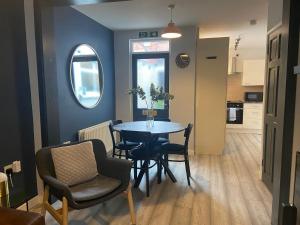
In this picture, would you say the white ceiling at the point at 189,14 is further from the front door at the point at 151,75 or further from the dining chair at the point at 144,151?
the dining chair at the point at 144,151

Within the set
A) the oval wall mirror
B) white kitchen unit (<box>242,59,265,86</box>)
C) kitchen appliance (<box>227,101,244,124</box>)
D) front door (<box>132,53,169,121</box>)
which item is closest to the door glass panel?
front door (<box>132,53,169,121</box>)

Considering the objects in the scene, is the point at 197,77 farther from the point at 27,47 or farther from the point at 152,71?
the point at 27,47

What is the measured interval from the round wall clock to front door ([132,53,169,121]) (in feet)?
1.21

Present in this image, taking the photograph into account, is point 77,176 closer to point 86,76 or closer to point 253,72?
point 86,76

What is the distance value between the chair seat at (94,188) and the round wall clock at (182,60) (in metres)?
3.01

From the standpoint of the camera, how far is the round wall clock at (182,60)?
15.6 ft

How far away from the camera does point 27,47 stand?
2561mm

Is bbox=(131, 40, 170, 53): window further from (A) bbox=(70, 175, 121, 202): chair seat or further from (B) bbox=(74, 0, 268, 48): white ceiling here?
(A) bbox=(70, 175, 121, 202): chair seat

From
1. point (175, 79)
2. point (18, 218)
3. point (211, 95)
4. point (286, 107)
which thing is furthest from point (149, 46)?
point (18, 218)

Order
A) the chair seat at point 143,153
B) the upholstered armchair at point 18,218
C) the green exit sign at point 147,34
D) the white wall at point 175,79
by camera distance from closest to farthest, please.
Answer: the upholstered armchair at point 18,218, the chair seat at point 143,153, the white wall at point 175,79, the green exit sign at point 147,34

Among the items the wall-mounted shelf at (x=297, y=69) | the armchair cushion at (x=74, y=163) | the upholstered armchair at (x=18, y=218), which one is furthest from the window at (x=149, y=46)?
the upholstered armchair at (x=18, y=218)

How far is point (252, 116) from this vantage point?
6.96 m

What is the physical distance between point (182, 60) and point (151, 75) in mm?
819

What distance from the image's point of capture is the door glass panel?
5.20 meters
